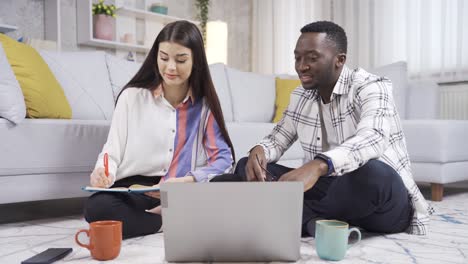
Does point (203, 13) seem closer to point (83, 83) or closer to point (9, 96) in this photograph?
point (83, 83)

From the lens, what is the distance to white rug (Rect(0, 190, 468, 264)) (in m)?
1.19

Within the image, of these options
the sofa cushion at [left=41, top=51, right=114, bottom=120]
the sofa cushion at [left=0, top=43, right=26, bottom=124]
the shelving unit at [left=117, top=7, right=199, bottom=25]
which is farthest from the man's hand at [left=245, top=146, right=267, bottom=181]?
the shelving unit at [left=117, top=7, right=199, bottom=25]

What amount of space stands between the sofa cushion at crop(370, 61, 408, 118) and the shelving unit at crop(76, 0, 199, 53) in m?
1.87

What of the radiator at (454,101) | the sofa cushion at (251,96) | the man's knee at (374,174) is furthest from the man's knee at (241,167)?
the radiator at (454,101)

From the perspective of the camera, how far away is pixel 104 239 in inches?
44.3

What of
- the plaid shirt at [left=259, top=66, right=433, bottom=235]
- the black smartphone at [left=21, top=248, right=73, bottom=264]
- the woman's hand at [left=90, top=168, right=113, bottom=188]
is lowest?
the black smartphone at [left=21, top=248, right=73, bottom=264]

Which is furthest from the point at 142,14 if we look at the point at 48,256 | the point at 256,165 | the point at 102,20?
the point at 48,256

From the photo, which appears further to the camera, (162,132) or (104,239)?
(162,132)

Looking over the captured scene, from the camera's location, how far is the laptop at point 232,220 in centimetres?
95

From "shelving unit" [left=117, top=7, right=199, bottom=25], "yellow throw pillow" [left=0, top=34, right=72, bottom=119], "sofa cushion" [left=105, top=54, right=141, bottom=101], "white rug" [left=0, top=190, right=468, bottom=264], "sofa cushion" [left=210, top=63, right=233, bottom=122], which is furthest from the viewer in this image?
"shelving unit" [left=117, top=7, right=199, bottom=25]

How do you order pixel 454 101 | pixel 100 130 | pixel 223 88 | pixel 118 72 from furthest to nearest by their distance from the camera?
1. pixel 454 101
2. pixel 223 88
3. pixel 118 72
4. pixel 100 130

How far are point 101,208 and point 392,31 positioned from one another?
2776 millimetres

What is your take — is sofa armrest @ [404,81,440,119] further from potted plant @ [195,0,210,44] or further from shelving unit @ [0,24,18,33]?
shelving unit @ [0,24,18,33]

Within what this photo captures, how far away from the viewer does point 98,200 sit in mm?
1391
